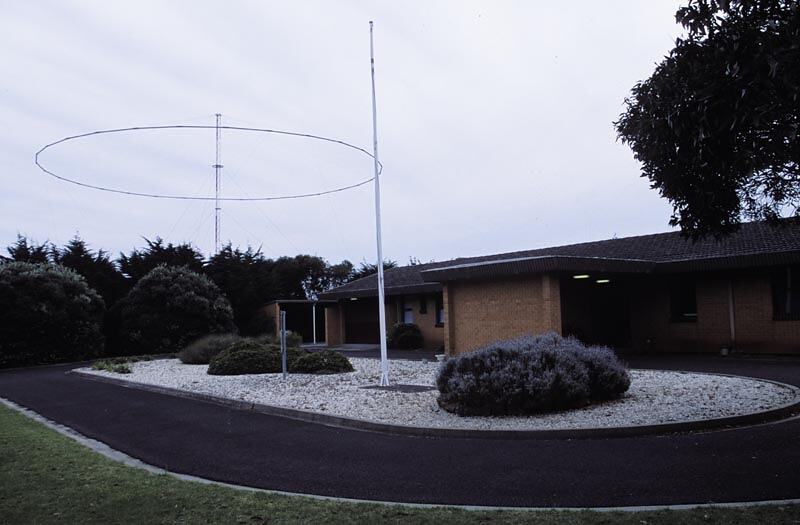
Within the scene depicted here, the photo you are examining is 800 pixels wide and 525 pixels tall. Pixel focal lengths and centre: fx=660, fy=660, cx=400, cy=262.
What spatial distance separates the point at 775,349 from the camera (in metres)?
20.2

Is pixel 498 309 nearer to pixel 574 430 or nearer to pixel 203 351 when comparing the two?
pixel 203 351

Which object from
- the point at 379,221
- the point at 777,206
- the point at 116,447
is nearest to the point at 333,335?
the point at 379,221

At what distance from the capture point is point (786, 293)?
20188 mm

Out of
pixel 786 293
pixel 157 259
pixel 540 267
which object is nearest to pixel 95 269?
pixel 157 259

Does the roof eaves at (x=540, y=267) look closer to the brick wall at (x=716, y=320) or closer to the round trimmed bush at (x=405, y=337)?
the brick wall at (x=716, y=320)

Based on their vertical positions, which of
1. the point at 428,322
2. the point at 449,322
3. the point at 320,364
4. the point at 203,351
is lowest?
the point at 320,364

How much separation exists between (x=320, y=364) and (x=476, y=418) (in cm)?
919

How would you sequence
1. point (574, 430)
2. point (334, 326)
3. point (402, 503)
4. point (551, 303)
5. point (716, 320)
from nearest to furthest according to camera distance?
1. point (402, 503)
2. point (574, 430)
3. point (551, 303)
4. point (716, 320)
5. point (334, 326)

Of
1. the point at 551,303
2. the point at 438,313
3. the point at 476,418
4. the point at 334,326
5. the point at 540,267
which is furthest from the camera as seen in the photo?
the point at 334,326

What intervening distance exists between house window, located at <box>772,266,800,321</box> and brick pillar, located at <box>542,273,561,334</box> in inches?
267

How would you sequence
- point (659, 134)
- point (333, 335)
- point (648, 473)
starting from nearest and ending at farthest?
point (648, 473)
point (659, 134)
point (333, 335)

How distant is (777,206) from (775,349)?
13881 millimetres

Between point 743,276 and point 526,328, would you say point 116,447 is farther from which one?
point 743,276

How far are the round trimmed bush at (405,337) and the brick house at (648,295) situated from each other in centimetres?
708
